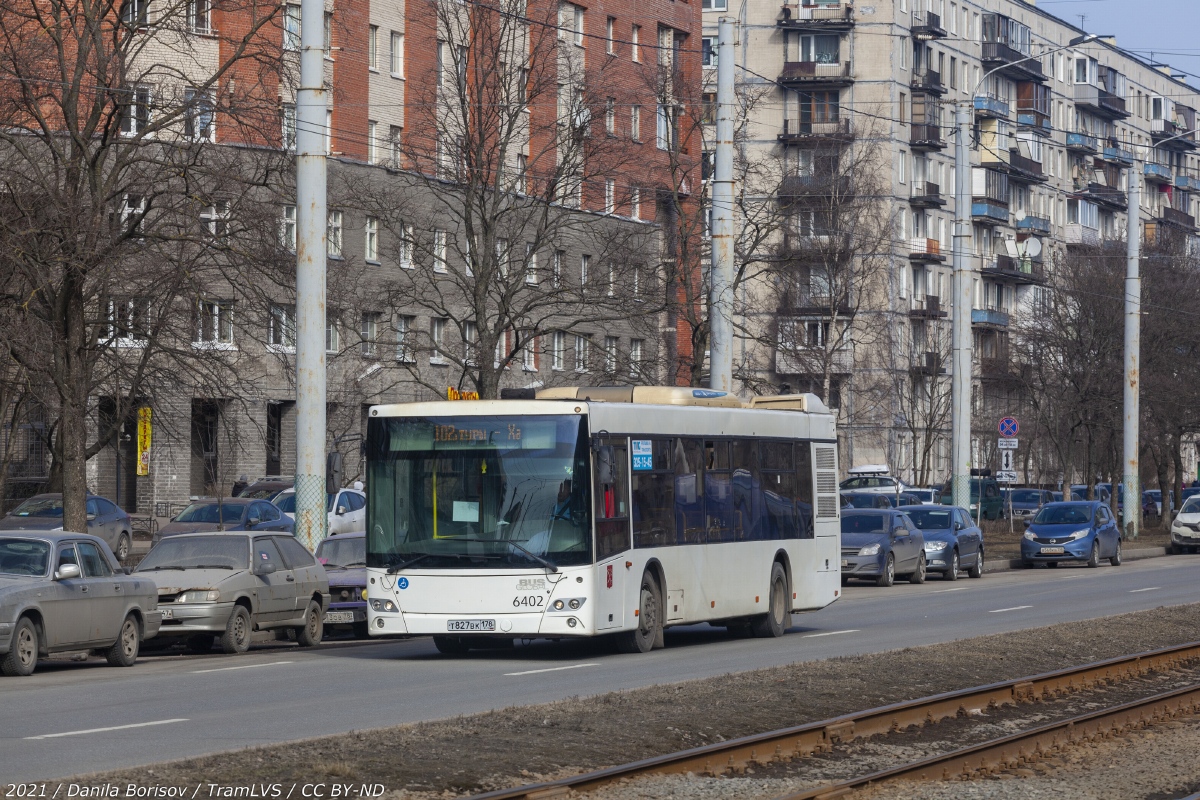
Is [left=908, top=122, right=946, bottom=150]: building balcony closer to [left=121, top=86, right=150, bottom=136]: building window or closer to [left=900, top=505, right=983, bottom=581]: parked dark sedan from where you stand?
[left=900, top=505, right=983, bottom=581]: parked dark sedan

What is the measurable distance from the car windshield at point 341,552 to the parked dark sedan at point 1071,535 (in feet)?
75.6

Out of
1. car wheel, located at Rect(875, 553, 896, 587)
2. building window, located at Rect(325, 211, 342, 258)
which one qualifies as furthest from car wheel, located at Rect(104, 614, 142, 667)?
car wheel, located at Rect(875, 553, 896, 587)

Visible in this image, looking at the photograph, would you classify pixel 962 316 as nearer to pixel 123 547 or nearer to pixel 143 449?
pixel 123 547

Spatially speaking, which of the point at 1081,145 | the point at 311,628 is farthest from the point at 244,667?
the point at 1081,145

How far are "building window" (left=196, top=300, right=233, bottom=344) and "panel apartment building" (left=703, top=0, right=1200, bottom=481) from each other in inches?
1398

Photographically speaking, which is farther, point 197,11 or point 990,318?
point 990,318

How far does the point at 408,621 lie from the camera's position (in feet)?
62.8

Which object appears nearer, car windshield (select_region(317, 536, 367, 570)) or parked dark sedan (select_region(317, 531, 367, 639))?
parked dark sedan (select_region(317, 531, 367, 639))

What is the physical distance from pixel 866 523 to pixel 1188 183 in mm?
100871

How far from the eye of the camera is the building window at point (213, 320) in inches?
1050

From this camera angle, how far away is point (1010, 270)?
10212 centimetres

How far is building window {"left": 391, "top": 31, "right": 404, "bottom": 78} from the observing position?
62.2 metres

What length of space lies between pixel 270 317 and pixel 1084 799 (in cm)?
1797

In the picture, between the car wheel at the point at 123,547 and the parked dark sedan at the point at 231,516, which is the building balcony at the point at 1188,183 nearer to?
the car wheel at the point at 123,547
